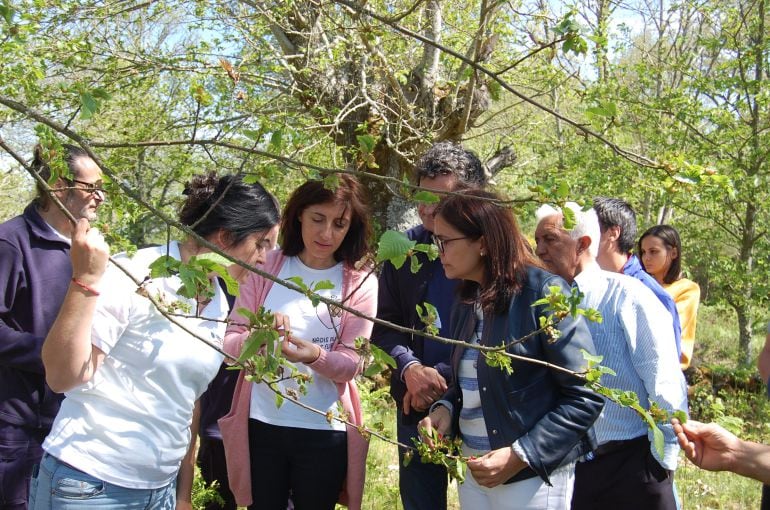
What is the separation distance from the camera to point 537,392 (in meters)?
2.28

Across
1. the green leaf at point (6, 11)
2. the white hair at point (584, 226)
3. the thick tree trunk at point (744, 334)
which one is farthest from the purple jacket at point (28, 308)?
the thick tree trunk at point (744, 334)

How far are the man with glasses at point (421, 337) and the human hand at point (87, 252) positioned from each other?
1.34 metres

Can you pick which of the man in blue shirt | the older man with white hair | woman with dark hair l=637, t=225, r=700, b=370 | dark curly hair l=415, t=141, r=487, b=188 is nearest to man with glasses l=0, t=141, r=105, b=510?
dark curly hair l=415, t=141, r=487, b=188

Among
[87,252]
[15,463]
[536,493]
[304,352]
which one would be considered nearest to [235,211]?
[304,352]

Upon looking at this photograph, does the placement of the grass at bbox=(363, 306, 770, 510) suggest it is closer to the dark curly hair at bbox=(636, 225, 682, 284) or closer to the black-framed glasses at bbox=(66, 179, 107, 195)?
the dark curly hair at bbox=(636, 225, 682, 284)

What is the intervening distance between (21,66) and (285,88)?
271 cm

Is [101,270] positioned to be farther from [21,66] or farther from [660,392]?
[21,66]

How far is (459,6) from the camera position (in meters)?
8.60

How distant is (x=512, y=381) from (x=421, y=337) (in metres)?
0.78

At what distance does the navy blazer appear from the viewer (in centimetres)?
221

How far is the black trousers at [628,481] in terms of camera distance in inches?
102

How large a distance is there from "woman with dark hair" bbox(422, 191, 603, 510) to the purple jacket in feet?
4.54

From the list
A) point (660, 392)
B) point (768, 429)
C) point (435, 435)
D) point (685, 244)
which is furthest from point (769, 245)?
point (435, 435)

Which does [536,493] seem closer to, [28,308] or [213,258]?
[213,258]
